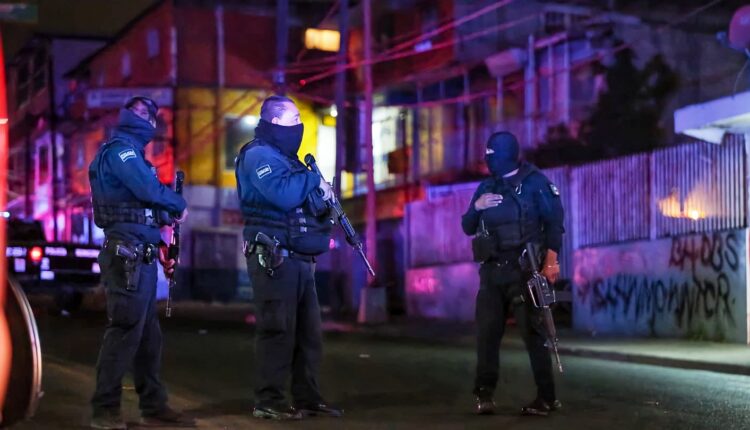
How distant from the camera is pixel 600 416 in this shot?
710cm

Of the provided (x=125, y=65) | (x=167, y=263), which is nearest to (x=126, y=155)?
(x=167, y=263)

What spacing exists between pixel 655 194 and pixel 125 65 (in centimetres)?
2571

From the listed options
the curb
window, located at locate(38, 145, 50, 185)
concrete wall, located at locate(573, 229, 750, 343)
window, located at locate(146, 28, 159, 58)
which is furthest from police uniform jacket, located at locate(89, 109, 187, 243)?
window, located at locate(38, 145, 50, 185)

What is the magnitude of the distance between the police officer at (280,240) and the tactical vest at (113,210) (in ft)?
2.02

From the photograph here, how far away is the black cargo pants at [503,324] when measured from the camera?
6828mm

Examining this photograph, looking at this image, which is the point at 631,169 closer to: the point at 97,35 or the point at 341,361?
the point at 341,361

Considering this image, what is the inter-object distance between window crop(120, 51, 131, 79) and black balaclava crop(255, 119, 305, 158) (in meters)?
31.5

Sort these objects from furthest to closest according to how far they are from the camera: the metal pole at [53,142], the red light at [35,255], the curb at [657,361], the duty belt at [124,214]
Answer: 1. the metal pole at [53,142]
2. the red light at [35,255]
3. the curb at [657,361]
4. the duty belt at [124,214]

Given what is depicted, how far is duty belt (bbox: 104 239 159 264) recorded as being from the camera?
5957mm

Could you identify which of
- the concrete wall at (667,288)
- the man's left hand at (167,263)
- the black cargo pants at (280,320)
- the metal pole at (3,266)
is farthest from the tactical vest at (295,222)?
the concrete wall at (667,288)

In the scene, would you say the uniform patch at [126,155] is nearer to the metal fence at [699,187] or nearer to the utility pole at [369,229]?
the metal fence at [699,187]

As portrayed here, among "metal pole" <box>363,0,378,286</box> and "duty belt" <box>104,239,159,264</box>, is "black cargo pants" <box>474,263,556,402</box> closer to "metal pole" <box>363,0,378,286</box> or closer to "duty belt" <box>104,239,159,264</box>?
"duty belt" <box>104,239,159,264</box>

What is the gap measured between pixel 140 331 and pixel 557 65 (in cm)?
1846

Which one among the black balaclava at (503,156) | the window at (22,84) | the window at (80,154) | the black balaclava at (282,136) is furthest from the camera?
the window at (22,84)
